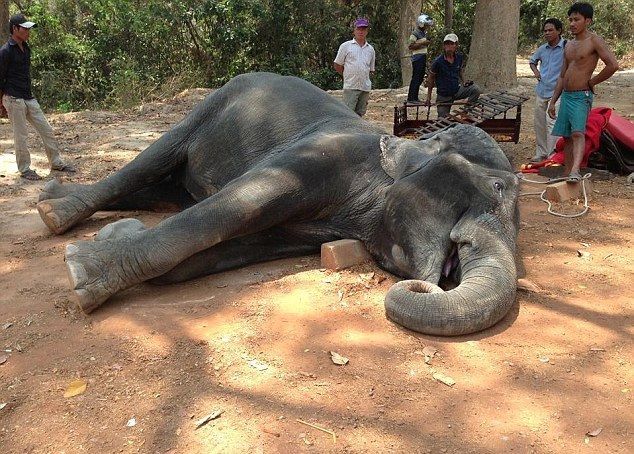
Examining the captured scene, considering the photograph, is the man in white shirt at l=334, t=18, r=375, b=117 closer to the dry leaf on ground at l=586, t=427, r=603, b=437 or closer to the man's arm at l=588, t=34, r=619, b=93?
the man's arm at l=588, t=34, r=619, b=93

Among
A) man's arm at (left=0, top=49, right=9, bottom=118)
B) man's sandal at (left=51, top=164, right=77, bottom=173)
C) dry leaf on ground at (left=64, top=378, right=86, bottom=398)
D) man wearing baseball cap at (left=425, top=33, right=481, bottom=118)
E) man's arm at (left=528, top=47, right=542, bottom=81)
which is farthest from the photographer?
man wearing baseball cap at (left=425, top=33, right=481, bottom=118)

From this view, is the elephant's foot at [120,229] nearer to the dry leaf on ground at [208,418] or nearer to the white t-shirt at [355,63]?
the dry leaf on ground at [208,418]

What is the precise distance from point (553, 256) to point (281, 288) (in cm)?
198

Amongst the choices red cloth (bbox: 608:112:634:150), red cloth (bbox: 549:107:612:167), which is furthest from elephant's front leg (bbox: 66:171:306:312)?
red cloth (bbox: 608:112:634:150)

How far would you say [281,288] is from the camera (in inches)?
150

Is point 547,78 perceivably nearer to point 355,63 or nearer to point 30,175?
point 355,63

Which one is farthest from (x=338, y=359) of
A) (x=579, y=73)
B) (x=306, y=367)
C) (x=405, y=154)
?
(x=579, y=73)

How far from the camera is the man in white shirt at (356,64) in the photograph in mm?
8805

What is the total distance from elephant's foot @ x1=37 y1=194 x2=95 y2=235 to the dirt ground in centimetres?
61

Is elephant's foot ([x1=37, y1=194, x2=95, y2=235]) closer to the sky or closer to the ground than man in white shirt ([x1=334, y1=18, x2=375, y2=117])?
closer to the ground

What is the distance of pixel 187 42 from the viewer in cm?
1741

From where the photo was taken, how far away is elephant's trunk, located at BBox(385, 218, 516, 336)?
9.77 feet

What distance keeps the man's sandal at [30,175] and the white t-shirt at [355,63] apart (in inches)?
169

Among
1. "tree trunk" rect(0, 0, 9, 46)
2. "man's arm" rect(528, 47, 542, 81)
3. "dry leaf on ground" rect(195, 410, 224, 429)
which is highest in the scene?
"tree trunk" rect(0, 0, 9, 46)
